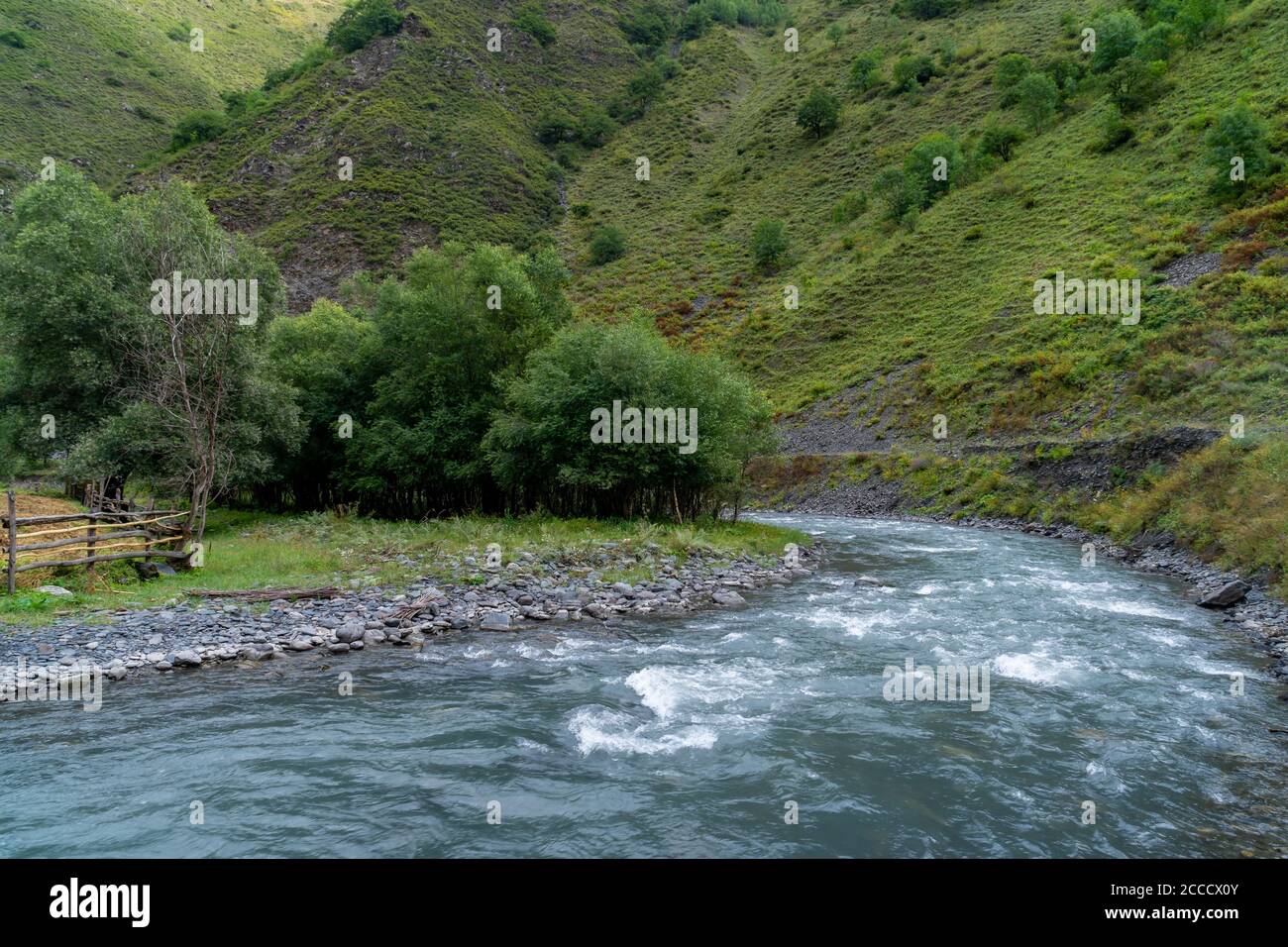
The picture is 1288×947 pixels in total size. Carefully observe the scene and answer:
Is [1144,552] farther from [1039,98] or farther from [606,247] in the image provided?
[606,247]

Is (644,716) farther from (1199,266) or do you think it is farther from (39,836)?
(1199,266)

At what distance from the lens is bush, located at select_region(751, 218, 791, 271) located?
74.0m

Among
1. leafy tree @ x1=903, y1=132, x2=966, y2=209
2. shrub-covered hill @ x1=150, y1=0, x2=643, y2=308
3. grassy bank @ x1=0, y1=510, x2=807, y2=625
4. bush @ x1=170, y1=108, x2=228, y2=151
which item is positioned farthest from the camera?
bush @ x1=170, y1=108, x2=228, y2=151

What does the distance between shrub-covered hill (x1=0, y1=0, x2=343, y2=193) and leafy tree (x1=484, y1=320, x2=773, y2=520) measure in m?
44.6

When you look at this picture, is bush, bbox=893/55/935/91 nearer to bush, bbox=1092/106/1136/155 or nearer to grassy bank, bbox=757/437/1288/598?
bush, bbox=1092/106/1136/155

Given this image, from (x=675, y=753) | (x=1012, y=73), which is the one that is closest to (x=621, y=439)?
(x=675, y=753)

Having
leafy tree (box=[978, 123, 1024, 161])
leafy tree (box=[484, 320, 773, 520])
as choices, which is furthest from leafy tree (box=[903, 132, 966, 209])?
leafy tree (box=[484, 320, 773, 520])

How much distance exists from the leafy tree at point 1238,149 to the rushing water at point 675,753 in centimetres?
4172

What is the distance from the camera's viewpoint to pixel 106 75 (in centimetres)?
9462

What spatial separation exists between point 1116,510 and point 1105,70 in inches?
2399

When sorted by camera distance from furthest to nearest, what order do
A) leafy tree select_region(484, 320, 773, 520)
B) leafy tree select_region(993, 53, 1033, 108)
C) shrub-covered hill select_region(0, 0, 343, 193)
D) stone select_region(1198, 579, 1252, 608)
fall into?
shrub-covered hill select_region(0, 0, 343, 193)
leafy tree select_region(993, 53, 1033, 108)
leafy tree select_region(484, 320, 773, 520)
stone select_region(1198, 579, 1252, 608)

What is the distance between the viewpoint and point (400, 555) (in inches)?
795

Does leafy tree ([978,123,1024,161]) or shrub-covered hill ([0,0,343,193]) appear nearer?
leafy tree ([978,123,1024,161])

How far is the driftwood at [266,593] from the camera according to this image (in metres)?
14.8
